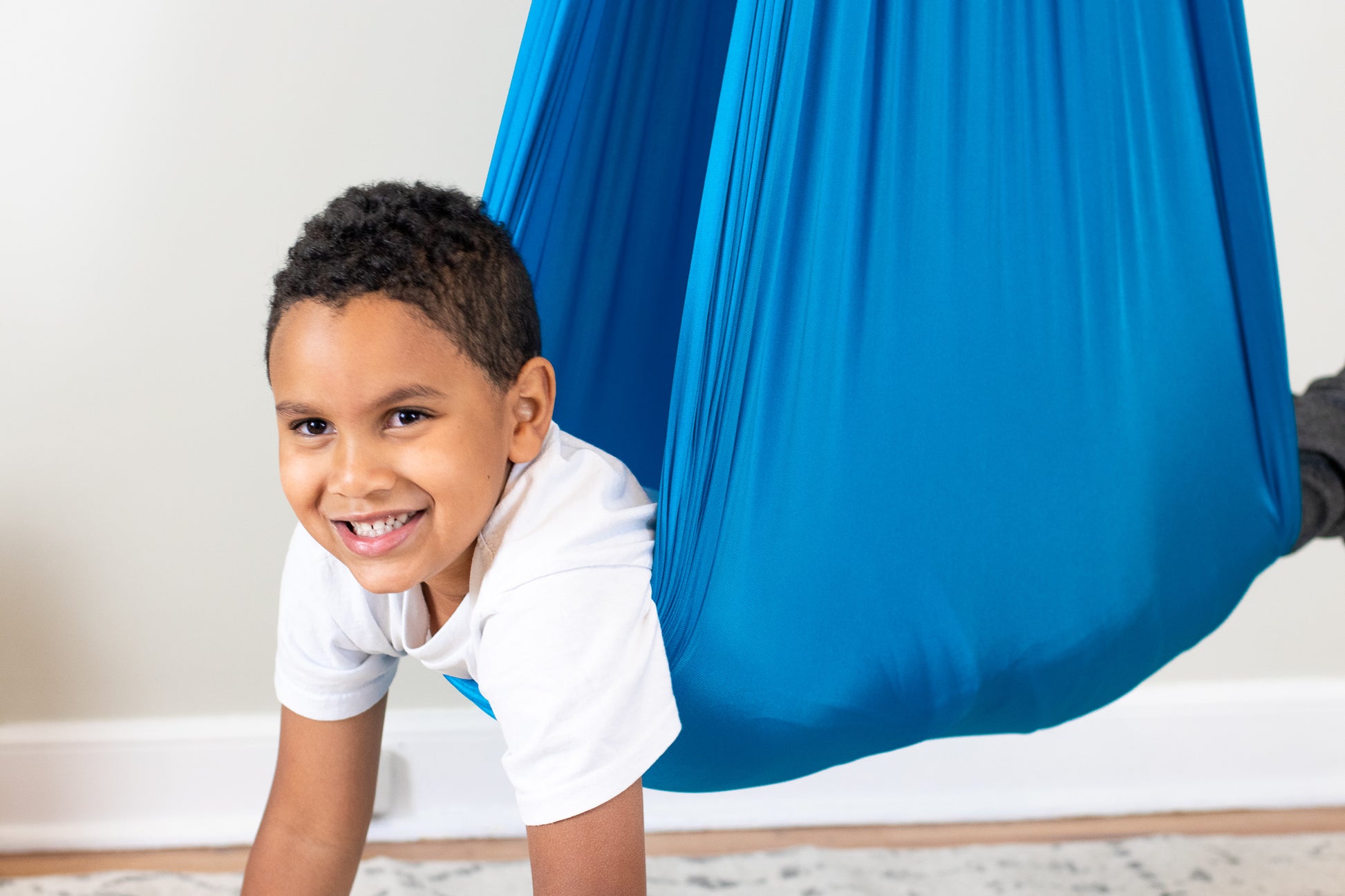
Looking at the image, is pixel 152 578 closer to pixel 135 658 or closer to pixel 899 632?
pixel 135 658

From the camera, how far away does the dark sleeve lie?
832 millimetres

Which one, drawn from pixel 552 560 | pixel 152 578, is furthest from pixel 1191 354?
pixel 152 578

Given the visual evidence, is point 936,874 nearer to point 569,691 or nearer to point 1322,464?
point 1322,464

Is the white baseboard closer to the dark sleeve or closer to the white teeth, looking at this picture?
the dark sleeve

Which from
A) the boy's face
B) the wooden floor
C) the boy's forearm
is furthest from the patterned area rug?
the boy's face

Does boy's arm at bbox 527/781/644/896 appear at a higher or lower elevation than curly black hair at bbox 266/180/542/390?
lower

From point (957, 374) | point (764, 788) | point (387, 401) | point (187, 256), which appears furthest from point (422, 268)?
point (764, 788)

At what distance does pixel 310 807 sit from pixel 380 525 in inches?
14.4

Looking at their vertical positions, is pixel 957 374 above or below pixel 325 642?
above

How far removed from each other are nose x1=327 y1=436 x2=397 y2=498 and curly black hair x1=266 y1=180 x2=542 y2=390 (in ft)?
0.27

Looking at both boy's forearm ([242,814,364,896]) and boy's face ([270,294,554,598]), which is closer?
boy's face ([270,294,554,598])

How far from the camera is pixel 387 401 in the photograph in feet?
2.13

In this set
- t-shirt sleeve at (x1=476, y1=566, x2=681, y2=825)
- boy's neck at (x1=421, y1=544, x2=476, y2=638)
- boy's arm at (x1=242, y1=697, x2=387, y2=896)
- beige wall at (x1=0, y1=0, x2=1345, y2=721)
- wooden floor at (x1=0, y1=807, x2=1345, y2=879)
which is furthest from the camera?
wooden floor at (x1=0, y1=807, x2=1345, y2=879)

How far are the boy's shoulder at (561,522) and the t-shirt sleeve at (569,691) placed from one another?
0.04 ft
